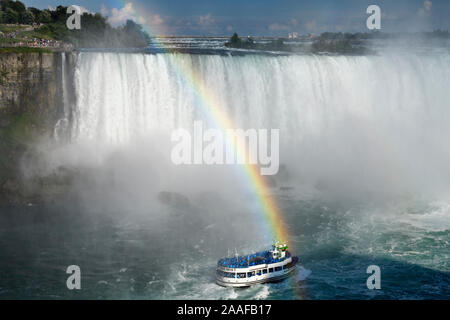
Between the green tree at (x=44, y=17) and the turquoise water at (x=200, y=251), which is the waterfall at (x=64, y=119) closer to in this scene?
the turquoise water at (x=200, y=251)

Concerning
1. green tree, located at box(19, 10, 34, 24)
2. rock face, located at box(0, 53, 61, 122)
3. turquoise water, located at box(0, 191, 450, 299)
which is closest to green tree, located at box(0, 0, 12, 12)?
green tree, located at box(19, 10, 34, 24)

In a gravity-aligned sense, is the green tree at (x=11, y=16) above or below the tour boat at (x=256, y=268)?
above

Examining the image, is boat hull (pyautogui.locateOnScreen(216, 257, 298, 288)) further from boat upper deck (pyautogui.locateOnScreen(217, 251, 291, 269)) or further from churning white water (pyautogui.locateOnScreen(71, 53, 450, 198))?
churning white water (pyautogui.locateOnScreen(71, 53, 450, 198))

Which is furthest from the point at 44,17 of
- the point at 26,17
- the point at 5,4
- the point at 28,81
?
the point at 28,81

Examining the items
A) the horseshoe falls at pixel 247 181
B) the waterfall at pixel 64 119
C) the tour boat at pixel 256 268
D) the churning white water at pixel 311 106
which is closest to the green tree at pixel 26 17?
the waterfall at pixel 64 119

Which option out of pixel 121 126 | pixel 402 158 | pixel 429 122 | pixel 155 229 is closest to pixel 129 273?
pixel 155 229

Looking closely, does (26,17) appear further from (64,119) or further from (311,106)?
(311,106)
